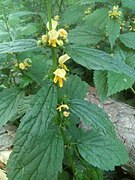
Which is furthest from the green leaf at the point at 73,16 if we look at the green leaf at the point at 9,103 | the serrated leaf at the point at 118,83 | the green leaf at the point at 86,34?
the green leaf at the point at 9,103

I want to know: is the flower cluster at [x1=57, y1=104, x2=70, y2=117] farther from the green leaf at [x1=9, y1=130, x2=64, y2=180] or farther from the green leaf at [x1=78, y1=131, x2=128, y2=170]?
the green leaf at [x1=78, y1=131, x2=128, y2=170]

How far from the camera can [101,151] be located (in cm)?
153

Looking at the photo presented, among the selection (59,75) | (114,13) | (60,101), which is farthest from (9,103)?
(114,13)

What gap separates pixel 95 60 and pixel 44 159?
18.3 inches

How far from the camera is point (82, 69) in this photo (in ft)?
8.05

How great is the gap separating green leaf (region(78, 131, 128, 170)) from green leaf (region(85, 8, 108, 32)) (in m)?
0.77

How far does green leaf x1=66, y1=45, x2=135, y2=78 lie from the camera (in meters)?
1.14

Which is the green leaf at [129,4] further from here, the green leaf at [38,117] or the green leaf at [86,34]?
the green leaf at [38,117]

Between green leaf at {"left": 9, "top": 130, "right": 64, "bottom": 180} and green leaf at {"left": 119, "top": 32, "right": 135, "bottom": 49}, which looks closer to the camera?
green leaf at {"left": 9, "top": 130, "right": 64, "bottom": 180}

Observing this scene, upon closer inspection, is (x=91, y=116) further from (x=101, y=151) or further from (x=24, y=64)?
(x=24, y=64)

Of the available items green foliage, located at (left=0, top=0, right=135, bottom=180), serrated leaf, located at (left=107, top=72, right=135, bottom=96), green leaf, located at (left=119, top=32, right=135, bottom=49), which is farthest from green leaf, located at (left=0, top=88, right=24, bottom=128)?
green leaf, located at (left=119, top=32, right=135, bottom=49)

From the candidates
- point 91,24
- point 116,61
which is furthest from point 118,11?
point 116,61

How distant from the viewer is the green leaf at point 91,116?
4.16ft

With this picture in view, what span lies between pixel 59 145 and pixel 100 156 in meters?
0.21
